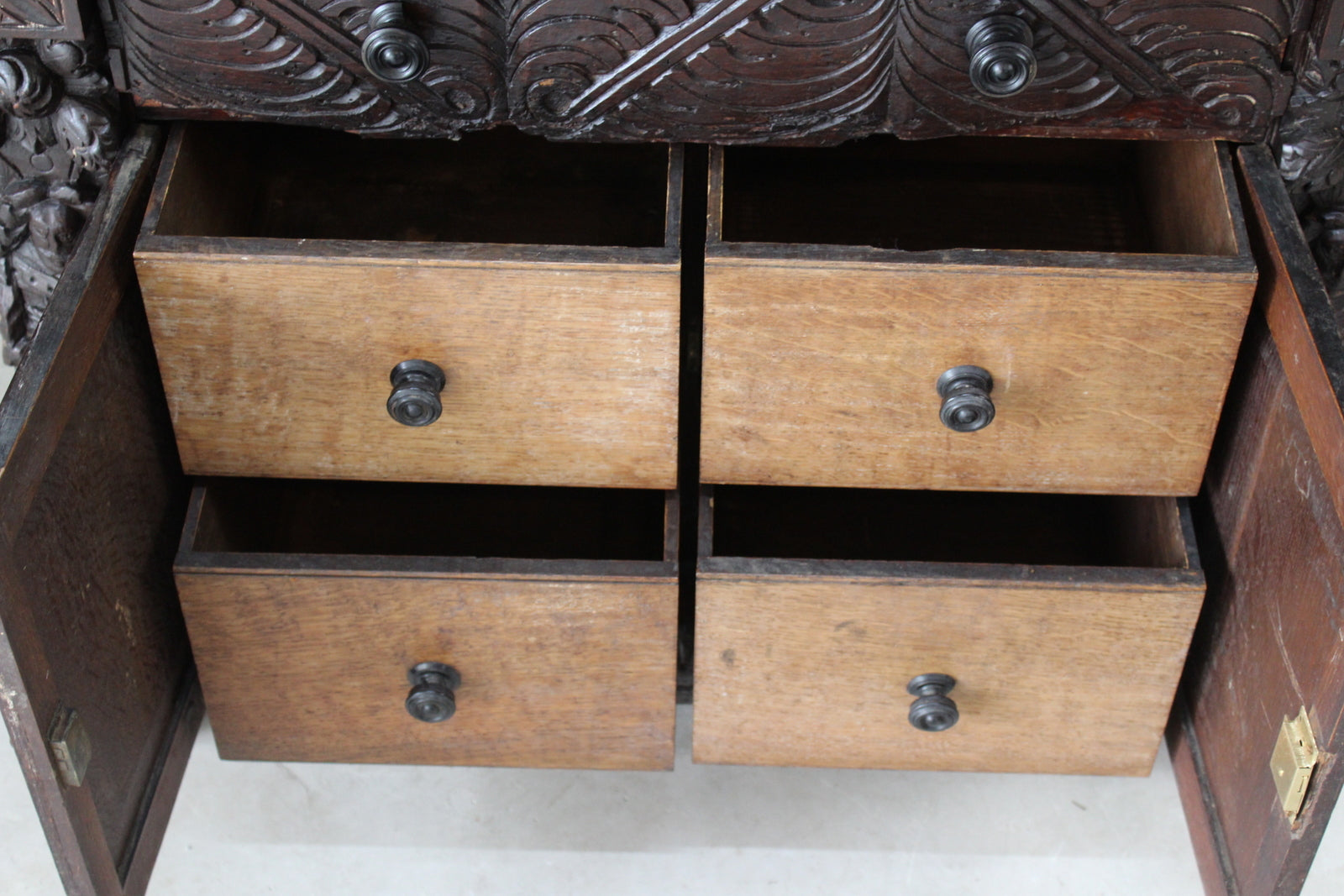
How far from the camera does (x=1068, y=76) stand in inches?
33.2

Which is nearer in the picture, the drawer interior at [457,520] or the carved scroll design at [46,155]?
the carved scroll design at [46,155]

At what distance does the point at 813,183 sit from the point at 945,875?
0.52 metres

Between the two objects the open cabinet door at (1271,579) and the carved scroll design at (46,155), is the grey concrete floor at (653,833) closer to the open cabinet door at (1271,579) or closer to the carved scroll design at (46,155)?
the open cabinet door at (1271,579)

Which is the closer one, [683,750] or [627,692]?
[627,692]

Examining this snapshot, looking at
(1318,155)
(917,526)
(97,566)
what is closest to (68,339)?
(97,566)

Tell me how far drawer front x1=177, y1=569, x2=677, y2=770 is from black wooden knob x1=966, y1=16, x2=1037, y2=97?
0.37 m

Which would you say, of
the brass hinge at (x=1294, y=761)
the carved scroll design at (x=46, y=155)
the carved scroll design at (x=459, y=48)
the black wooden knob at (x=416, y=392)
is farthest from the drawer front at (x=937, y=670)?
the carved scroll design at (x=46, y=155)

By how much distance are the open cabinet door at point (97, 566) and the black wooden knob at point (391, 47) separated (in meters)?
0.18

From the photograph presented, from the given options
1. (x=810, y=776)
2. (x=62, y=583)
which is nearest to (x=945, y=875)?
(x=810, y=776)

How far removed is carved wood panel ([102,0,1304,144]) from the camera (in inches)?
32.1

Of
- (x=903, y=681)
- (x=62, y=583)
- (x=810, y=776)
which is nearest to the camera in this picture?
(x=62, y=583)

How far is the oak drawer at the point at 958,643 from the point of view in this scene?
2.99 ft

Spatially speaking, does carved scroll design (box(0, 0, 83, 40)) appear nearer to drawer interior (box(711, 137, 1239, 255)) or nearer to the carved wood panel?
the carved wood panel

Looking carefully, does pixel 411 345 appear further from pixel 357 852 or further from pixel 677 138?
pixel 357 852
